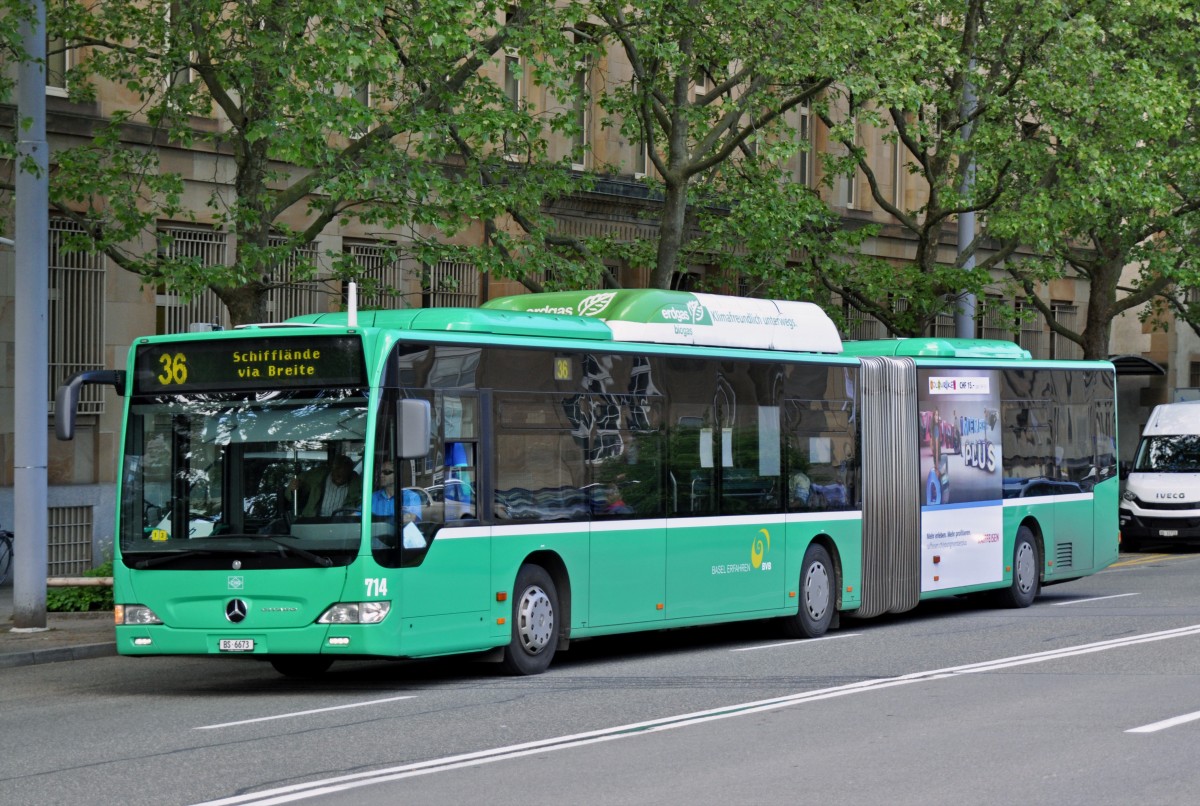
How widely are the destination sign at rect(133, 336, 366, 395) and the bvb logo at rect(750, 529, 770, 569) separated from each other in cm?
535

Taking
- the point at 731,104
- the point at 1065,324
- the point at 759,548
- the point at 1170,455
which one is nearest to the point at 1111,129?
the point at 731,104

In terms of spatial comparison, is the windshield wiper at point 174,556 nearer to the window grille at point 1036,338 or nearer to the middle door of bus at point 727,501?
the middle door of bus at point 727,501

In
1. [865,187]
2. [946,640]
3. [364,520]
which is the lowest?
[946,640]

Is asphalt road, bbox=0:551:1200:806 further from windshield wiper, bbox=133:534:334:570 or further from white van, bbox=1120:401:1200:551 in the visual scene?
white van, bbox=1120:401:1200:551

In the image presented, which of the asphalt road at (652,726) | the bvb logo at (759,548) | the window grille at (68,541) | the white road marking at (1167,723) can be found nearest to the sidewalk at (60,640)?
the asphalt road at (652,726)

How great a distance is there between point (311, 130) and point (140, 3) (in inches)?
327

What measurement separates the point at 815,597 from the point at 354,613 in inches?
257

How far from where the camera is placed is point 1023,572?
70.9 ft

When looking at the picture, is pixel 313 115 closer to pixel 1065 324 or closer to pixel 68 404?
pixel 68 404

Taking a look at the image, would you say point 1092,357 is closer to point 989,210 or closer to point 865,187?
point 865,187

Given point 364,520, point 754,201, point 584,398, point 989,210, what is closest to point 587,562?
point 584,398

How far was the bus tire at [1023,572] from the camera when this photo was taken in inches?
846

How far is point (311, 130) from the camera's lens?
16922mm

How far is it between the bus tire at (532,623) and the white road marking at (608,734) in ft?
8.57
